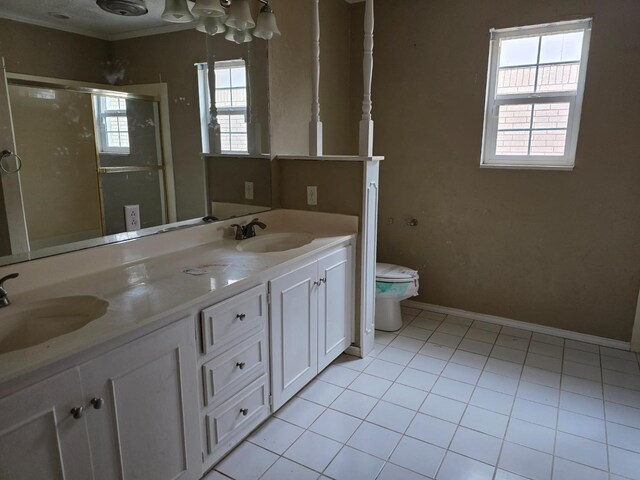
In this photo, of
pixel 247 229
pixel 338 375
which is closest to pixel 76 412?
pixel 247 229

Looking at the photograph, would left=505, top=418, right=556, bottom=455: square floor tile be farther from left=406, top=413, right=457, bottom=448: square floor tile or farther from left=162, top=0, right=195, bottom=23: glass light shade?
left=162, top=0, right=195, bottom=23: glass light shade

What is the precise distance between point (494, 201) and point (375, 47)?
1534 millimetres

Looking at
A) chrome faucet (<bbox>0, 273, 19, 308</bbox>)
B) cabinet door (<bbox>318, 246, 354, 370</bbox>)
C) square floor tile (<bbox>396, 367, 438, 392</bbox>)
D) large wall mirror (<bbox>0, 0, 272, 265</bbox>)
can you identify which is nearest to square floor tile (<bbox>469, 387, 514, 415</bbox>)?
square floor tile (<bbox>396, 367, 438, 392</bbox>)

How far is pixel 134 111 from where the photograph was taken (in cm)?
191

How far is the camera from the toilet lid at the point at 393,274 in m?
3.03

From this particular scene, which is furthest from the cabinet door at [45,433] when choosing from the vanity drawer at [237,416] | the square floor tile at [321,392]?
the square floor tile at [321,392]

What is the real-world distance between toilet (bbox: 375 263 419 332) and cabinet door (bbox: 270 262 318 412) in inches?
35.4

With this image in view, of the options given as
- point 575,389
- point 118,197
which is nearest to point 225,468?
point 118,197

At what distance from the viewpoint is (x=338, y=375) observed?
2.54m

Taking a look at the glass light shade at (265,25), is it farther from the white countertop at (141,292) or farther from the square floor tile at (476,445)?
the square floor tile at (476,445)

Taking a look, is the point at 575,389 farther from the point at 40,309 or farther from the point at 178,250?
the point at 40,309

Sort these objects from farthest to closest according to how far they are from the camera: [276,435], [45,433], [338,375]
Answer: [338,375] < [276,435] < [45,433]

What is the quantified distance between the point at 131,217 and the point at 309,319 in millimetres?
996

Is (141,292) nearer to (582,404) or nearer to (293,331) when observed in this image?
(293,331)
